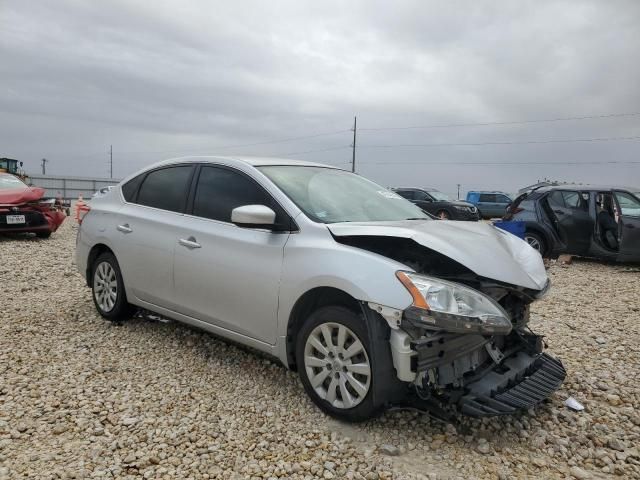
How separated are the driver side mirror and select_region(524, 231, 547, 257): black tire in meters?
8.29

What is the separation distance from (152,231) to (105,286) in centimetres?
103

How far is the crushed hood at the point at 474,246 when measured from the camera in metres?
2.88

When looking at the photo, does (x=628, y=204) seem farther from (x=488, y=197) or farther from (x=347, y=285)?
(x=488, y=197)

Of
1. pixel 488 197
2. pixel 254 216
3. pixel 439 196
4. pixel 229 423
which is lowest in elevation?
pixel 229 423

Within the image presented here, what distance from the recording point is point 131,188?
15.9 ft

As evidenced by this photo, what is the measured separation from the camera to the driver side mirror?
3.21 metres

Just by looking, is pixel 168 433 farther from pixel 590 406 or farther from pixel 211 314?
pixel 590 406

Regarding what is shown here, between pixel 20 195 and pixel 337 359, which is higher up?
pixel 20 195

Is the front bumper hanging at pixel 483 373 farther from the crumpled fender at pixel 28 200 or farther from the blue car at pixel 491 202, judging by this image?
the blue car at pixel 491 202

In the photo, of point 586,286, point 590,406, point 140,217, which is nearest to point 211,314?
point 140,217

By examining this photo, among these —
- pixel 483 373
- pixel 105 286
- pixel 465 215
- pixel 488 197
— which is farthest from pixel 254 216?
pixel 488 197


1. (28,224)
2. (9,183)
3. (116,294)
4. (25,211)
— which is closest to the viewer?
(116,294)

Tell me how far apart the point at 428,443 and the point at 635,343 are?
10.0 ft

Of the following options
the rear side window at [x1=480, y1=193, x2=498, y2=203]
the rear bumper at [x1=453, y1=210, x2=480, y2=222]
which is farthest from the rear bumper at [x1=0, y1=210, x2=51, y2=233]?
the rear side window at [x1=480, y1=193, x2=498, y2=203]
